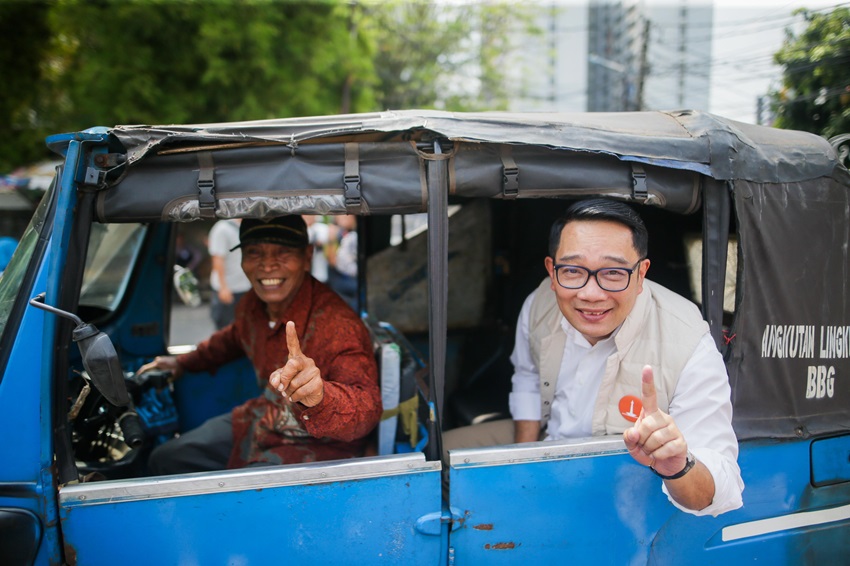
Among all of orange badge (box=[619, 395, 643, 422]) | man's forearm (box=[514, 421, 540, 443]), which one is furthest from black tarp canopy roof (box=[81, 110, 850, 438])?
man's forearm (box=[514, 421, 540, 443])

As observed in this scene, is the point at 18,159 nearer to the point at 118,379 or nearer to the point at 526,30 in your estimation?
the point at 118,379

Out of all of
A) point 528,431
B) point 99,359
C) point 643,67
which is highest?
point 643,67

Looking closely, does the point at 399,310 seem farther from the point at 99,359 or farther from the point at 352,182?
the point at 99,359

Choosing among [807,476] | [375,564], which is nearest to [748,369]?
[807,476]

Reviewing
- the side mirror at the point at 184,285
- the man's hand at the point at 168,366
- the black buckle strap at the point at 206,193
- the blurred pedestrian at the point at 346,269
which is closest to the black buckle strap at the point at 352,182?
the black buckle strap at the point at 206,193

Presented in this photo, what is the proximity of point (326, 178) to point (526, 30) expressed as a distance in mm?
17804

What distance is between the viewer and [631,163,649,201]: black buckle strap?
1832mm

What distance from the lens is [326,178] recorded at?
174 centimetres

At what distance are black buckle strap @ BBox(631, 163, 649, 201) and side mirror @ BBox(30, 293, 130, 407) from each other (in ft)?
5.52

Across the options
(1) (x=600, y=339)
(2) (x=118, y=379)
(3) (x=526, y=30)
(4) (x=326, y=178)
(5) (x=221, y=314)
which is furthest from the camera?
(3) (x=526, y=30)

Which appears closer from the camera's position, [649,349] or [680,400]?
[680,400]

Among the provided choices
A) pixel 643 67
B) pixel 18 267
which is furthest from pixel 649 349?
pixel 643 67

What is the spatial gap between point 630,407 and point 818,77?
14.7ft

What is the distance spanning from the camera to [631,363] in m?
1.94
